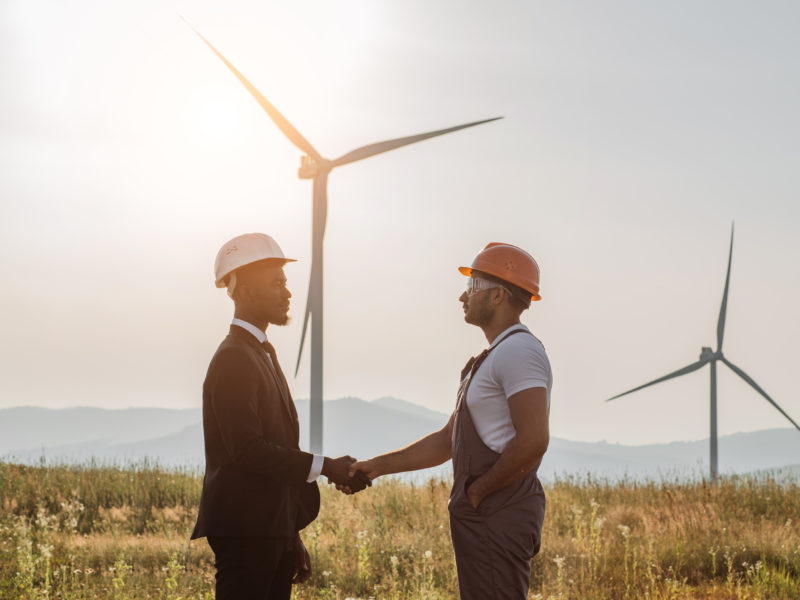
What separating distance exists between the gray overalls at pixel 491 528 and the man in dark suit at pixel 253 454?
0.83 meters

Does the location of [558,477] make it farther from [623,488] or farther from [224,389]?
[224,389]

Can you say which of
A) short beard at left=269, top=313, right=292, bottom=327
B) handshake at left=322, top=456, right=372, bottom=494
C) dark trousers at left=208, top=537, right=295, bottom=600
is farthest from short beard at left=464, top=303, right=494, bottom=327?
dark trousers at left=208, top=537, right=295, bottom=600

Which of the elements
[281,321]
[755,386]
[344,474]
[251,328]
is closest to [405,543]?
[344,474]

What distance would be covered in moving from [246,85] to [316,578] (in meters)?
17.6

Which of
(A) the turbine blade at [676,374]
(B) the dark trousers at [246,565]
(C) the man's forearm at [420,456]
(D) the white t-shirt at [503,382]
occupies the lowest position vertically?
(B) the dark trousers at [246,565]

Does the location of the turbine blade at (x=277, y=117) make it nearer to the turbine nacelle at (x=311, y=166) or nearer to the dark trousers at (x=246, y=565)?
the turbine nacelle at (x=311, y=166)

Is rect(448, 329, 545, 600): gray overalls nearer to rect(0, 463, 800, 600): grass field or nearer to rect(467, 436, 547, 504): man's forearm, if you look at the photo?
rect(467, 436, 547, 504): man's forearm

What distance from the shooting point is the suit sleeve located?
4.38 meters

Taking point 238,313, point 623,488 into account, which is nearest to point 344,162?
point 623,488

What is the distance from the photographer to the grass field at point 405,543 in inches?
338

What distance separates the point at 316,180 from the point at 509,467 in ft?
69.7

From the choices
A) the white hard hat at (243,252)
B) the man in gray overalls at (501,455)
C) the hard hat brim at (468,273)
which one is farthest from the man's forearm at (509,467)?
the white hard hat at (243,252)

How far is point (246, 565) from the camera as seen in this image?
4348 millimetres

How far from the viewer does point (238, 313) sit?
15.7 ft
